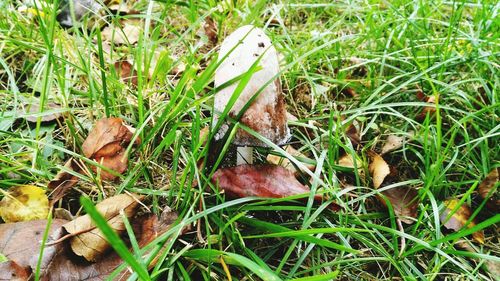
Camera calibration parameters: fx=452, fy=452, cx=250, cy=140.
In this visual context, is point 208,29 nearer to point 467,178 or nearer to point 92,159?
point 92,159

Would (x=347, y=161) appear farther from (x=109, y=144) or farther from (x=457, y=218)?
(x=109, y=144)

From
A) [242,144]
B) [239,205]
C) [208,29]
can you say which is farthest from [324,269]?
[208,29]

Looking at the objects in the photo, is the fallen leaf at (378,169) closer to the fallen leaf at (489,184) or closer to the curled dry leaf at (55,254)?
the fallen leaf at (489,184)

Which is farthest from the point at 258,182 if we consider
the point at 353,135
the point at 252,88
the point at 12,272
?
the point at 12,272

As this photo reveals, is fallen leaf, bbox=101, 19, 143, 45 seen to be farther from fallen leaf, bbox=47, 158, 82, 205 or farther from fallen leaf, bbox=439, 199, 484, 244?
fallen leaf, bbox=439, 199, 484, 244

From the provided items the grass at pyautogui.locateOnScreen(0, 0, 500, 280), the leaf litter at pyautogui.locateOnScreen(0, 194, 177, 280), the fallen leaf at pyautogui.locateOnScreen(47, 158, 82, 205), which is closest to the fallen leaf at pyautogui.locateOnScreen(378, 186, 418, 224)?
the grass at pyautogui.locateOnScreen(0, 0, 500, 280)
